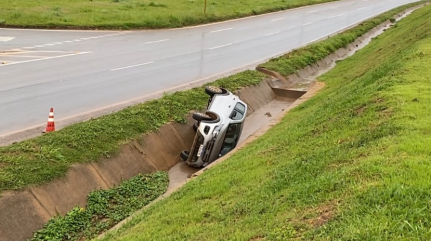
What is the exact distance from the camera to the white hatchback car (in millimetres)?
11570

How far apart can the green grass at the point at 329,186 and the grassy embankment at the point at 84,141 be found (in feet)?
7.97

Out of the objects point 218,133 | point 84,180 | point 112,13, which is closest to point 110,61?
point 218,133

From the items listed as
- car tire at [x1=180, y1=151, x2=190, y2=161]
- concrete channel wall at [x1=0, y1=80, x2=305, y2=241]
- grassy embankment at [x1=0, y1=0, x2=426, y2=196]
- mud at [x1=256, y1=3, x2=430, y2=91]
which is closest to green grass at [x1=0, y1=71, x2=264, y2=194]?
grassy embankment at [x1=0, y1=0, x2=426, y2=196]

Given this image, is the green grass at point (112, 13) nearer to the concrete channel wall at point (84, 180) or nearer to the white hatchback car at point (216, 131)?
the concrete channel wall at point (84, 180)

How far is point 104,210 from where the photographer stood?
30.0 ft

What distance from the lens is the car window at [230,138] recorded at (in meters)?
12.1

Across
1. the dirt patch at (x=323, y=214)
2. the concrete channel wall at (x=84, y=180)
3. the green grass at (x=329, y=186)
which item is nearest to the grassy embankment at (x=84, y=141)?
the concrete channel wall at (x=84, y=180)

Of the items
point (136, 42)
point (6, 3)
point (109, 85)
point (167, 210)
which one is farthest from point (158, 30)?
point (167, 210)

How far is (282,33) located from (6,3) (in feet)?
60.9

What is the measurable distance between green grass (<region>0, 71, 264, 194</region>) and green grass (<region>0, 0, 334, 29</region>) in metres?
15.3

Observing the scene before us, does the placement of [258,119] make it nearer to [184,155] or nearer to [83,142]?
[184,155]

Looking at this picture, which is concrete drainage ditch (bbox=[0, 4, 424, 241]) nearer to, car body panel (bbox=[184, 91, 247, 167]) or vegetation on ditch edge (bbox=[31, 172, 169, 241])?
vegetation on ditch edge (bbox=[31, 172, 169, 241])

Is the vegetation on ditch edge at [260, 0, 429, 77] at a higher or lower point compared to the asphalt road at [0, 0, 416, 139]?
lower

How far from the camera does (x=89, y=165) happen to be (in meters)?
9.95
